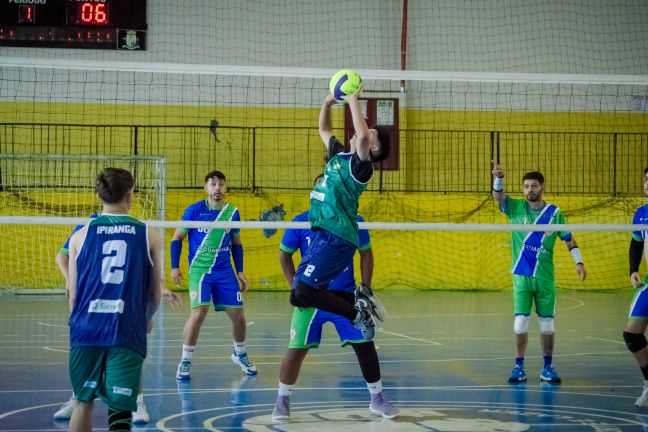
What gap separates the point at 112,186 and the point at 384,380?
4.72m

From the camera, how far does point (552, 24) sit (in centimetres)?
2297

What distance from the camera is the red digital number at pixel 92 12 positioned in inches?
739

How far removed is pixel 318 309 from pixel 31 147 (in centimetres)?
1502

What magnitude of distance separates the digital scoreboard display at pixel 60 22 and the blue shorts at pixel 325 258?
13.2 metres

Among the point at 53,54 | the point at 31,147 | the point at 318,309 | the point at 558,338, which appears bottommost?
the point at 558,338

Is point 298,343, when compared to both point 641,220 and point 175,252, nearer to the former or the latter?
point 175,252

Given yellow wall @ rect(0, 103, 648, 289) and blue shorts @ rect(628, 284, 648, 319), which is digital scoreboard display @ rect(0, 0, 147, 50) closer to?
yellow wall @ rect(0, 103, 648, 289)

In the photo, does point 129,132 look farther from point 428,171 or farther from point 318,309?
point 318,309

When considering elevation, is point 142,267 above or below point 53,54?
below

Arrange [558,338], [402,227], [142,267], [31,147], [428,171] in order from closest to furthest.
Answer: [142,267] < [402,227] < [558,338] < [31,147] < [428,171]

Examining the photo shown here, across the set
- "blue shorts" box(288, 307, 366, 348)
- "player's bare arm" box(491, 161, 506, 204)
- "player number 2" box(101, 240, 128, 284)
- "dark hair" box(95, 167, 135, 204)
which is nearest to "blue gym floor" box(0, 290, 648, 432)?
"blue shorts" box(288, 307, 366, 348)

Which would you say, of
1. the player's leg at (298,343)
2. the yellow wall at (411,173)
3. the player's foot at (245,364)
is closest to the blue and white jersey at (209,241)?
the player's foot at (245,364)

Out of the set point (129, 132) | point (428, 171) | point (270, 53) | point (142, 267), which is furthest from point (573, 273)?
point (142, 267)

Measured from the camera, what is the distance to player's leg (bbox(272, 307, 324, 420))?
7352mm
